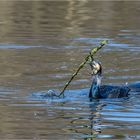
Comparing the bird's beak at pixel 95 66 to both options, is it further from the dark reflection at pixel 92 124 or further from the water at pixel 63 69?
the dark reflection at pixel 92 124

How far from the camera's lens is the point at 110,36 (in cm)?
2714

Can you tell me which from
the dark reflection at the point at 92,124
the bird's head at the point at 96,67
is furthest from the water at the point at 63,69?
the bird's head at the point at 96,67

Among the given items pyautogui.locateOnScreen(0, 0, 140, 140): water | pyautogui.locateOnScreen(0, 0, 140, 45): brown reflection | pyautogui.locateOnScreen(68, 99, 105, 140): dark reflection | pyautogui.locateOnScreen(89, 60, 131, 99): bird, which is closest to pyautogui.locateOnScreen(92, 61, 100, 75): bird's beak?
pyautogui.locateOnScreen(89, 60, 131, 99): bird

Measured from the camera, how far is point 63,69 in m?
20.1

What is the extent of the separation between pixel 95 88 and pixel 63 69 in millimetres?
3566

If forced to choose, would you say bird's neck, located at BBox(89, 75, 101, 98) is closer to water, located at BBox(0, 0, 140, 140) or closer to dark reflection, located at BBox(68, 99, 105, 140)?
water, located at BBox(0, 0, 140, 140)

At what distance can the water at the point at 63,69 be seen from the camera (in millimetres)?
13000

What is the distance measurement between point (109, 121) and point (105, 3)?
26.6 meters

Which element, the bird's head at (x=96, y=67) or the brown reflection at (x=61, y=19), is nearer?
the bird's head at (x=96, y=67)

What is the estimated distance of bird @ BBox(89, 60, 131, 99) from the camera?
1644cm

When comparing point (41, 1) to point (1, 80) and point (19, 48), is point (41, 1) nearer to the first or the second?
point (19, 48)

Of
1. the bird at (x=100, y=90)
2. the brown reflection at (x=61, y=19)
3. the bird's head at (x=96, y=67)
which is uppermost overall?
the bird's head at (x=96, y=67)

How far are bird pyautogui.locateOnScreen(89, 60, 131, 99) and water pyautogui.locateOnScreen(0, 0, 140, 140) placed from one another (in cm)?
17

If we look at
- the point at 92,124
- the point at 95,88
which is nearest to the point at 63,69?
the point at 95,88
